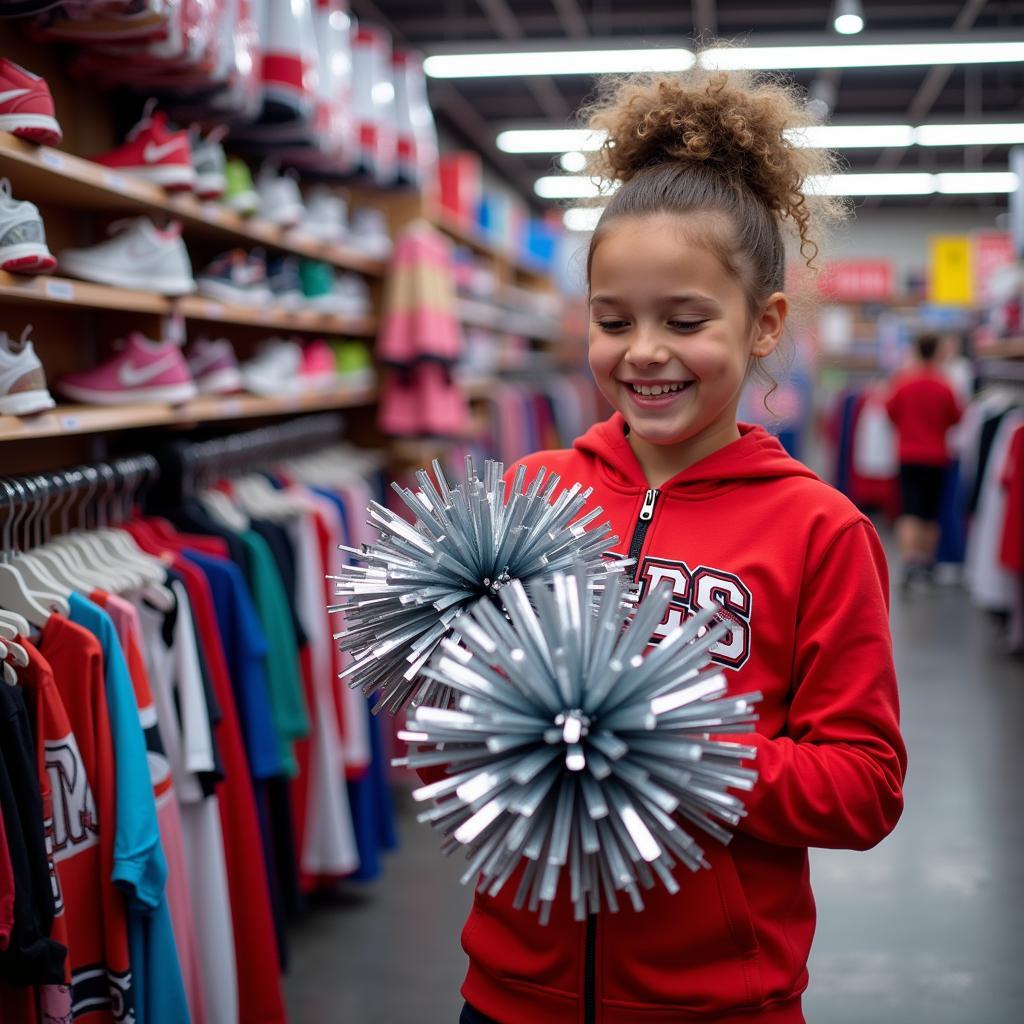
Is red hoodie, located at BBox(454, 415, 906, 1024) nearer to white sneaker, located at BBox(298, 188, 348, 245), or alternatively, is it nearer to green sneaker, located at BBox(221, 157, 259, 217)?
green sneaker, located at BBox(221, 157, 259, 217)

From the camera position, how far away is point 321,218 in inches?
148

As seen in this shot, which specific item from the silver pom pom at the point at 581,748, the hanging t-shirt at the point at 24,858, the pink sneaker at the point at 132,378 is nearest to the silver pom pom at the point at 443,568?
the silver pom pom at the point at 581,748

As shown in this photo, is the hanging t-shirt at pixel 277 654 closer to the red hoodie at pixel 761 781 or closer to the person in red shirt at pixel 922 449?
the red hoodie at pixel 761 781

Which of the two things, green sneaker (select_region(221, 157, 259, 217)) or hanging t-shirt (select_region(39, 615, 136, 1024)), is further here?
green sneaker (select_region(221, 157, 259, 217))

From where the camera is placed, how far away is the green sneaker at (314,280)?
12.4ft

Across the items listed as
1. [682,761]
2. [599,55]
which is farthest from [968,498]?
[682,761]

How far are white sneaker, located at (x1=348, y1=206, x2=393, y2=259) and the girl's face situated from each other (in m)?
3.16

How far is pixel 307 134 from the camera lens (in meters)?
3.40

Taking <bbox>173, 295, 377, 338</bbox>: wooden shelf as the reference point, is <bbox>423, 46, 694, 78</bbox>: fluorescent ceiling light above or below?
above

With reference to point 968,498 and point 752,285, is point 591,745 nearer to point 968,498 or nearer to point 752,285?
point 752,285

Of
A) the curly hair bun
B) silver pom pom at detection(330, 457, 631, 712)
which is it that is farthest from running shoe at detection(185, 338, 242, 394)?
silver pom pom at detection(330, 457, 631, 712)

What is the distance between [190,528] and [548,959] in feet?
5.68

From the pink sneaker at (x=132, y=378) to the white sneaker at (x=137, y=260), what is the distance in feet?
0.45

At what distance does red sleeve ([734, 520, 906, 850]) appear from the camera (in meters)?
1.14
